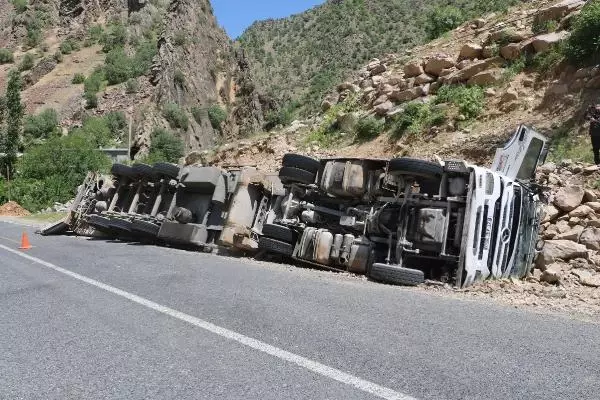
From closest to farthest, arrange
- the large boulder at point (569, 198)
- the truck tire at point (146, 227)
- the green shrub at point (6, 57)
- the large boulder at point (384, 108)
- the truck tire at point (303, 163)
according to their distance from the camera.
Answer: the large boulder at point (569, 198)
the truck tire at point (303, 163)
the truck tire at point (146, 227)
the large boulder at point (384, 108)
the green shrub at point (6, 57)

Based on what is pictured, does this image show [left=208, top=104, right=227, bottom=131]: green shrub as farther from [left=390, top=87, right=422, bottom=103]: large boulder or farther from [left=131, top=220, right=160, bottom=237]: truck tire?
[left=131, top=220, right=160, bottom=237]: truck tire

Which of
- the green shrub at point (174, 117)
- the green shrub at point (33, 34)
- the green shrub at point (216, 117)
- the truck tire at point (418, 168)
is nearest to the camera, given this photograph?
the truck tire at point (418, 168)

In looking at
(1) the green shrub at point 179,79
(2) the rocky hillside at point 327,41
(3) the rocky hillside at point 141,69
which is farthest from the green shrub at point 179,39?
(2) the rocky hillside at point 327,41

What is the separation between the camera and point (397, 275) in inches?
288

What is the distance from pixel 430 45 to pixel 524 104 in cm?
797

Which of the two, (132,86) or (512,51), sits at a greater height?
(132,86)

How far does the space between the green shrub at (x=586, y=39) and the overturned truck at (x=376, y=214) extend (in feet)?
22.5

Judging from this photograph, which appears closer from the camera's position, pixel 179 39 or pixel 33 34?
pixel 179 39

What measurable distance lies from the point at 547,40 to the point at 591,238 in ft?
30.6

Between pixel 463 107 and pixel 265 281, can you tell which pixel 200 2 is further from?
pixel 265 281

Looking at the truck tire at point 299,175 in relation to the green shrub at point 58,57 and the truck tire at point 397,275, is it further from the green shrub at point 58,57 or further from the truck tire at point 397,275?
the green shrub at point 58,57

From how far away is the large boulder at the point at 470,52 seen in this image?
1759 centimetres

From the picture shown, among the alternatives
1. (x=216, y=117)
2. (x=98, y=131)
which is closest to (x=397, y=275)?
(x=216, y=117)

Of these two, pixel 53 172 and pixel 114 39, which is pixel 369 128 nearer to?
pixel 53 172
